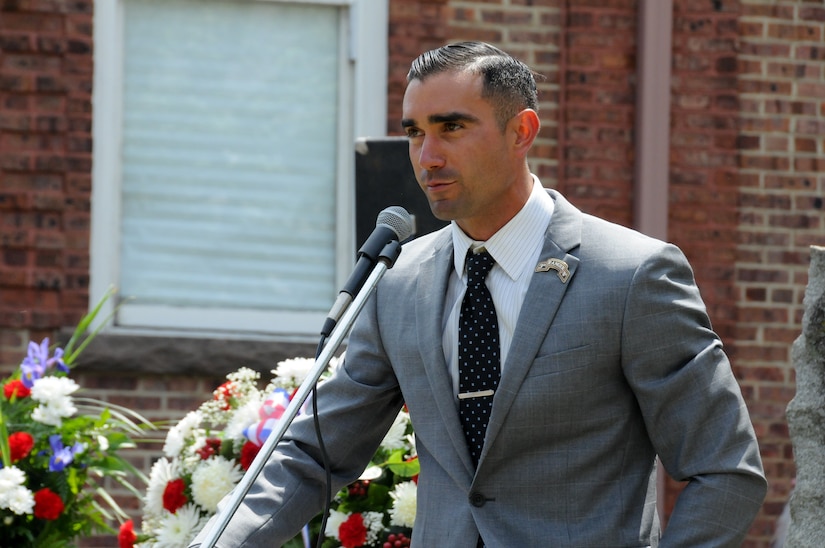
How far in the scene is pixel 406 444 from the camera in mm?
4242

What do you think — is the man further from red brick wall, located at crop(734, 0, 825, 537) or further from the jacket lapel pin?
red brick wall, located at crop(734, 0, 825, 537)

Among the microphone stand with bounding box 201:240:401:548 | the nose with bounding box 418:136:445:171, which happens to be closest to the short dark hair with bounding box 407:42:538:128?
the nose with bounding box 418:136:445:171

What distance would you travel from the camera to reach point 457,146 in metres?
2.83

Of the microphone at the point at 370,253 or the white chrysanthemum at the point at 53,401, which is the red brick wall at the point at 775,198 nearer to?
the white chrysanthemum at the point at 53,401

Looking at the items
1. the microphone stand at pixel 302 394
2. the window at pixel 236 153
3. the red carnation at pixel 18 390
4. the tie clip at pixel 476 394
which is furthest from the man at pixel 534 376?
the window at pixel 236 153

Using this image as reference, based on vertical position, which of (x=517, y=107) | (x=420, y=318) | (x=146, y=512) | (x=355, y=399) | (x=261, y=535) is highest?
(x=517, y=107)

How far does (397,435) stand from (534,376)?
1.52m

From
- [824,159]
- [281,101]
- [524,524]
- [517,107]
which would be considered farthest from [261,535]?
[824,159]

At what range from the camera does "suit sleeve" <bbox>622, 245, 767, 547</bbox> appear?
262cm

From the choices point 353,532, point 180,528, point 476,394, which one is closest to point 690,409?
point 476,394

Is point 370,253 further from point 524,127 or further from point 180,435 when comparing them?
point 180,435

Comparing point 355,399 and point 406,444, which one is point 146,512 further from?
point 355,399

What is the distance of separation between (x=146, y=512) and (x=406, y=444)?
2.93 feet

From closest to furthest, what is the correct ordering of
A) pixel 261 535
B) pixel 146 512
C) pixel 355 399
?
pixel 261 535 → pixel 355 399 → pixel 146 512
